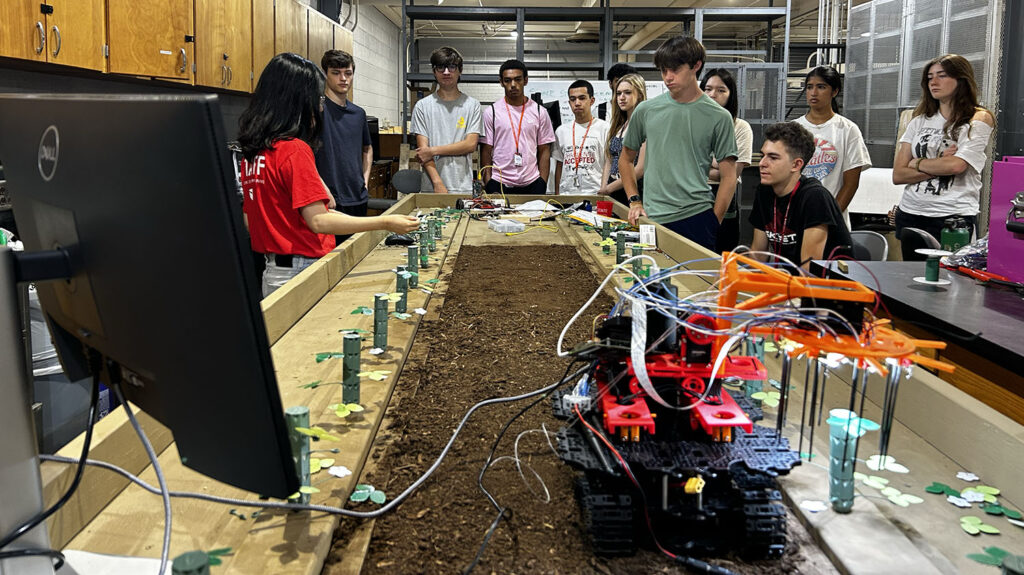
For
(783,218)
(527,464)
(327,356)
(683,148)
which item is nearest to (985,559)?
(527,464)

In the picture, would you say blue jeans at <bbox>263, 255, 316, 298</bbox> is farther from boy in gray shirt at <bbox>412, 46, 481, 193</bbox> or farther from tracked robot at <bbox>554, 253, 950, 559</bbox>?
boy in gray shirt at <bbox>412, 46, 481, 193</bbox>

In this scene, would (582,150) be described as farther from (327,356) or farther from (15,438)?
(15,438)

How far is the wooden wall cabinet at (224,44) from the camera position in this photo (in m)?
4.50

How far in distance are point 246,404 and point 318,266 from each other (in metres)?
1.62

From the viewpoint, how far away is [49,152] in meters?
0.72

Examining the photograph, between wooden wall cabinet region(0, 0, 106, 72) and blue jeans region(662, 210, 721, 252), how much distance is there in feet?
8.64

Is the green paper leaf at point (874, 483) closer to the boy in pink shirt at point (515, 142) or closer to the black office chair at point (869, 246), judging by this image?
the black office chair at point (869, 246)

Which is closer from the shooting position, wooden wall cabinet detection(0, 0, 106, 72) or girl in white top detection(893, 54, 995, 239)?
wooden wall cabinet detection(0, 0, 106, 72)

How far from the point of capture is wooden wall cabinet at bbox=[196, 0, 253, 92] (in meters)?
4.50

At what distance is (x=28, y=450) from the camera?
714 mm

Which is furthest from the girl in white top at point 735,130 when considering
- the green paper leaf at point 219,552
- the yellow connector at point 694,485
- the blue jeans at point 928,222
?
the green paper leaf at point 219,552

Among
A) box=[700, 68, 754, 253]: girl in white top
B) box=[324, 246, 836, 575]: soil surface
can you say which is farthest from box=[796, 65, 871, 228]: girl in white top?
box=[324, 246, 836, 575]: soil surface

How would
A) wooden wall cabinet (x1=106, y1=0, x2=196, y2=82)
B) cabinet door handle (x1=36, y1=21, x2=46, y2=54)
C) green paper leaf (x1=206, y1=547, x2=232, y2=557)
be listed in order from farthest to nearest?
wooden wall cabinet (x1=106, y1=0, x2=196, y2=82) < cabinet door handle (x1=36, y1=21, x2=46, y2=54) < green paper leaf (x1=206, y1=547, x2=232, y2=557)

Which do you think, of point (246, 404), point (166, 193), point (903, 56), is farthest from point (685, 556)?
point (903, 56)
